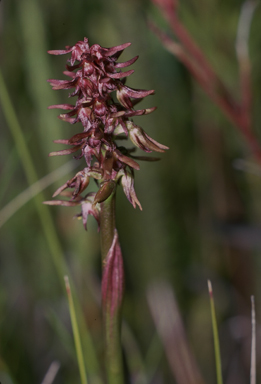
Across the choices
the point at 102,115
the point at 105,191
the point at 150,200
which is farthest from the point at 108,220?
the point at 150,200

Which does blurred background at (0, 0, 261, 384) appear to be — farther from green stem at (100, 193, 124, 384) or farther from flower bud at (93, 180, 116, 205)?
flower bud at (93, 180, 116, 205)

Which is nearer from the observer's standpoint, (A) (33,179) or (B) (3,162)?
(A) (33,179)

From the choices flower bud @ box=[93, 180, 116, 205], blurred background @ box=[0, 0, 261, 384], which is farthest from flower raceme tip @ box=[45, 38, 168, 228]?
blurred background @ box=[0, 0, 261, 384]

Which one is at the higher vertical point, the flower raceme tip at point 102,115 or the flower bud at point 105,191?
the flower raceme tip at point 102,115


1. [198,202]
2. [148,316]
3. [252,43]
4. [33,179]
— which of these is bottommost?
[148,316]

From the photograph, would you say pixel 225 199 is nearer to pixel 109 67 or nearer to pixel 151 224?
pixel 151 224

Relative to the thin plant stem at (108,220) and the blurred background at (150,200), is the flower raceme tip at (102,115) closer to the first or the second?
the thin plant stem at (108,220)

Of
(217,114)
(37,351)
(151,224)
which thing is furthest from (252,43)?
(37,351)

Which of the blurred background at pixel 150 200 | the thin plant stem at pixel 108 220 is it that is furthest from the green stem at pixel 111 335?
the blurred background at pixel 150 200
